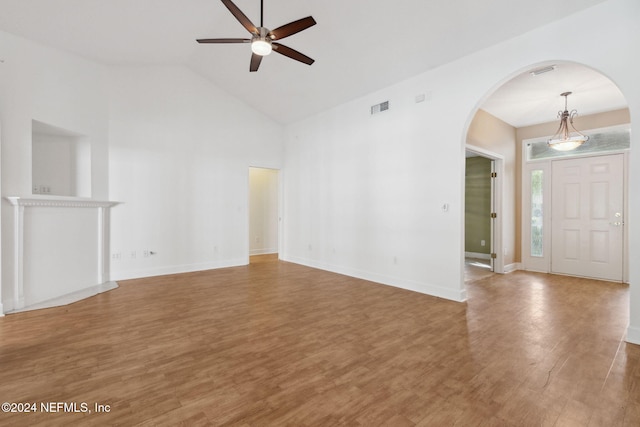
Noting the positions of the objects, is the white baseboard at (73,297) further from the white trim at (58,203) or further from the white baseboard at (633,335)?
the white baseboard at (633,335)

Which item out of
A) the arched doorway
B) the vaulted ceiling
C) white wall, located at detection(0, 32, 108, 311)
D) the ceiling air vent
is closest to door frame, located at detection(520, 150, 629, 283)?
the arched doorway

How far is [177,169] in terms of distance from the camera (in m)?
5.87

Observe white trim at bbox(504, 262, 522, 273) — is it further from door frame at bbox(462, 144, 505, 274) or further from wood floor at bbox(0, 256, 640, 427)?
wood floor at bbox(0, 256, 640, 427)

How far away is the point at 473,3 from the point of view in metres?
3.15

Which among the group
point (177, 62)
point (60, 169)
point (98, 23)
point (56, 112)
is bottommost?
point (60, 169)

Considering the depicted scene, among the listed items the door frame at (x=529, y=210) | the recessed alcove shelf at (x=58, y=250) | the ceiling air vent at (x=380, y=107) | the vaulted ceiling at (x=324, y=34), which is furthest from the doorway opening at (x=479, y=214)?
the recessed alcove shelf at (x=58, y=250)

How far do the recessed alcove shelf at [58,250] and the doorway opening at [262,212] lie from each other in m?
3.78

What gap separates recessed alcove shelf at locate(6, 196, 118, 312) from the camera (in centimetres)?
370

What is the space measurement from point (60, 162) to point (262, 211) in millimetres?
4665

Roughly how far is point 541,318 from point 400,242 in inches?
80.6

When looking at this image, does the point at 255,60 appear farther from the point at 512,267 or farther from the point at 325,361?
the point at 512,267

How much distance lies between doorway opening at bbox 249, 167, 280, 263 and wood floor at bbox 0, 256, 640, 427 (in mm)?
4203

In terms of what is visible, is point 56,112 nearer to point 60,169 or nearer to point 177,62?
point 60,169

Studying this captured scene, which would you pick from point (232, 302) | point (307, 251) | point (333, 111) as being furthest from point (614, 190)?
point (232, 302)
